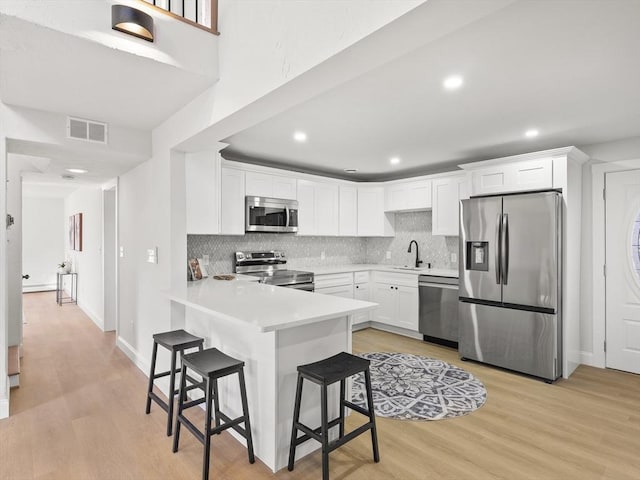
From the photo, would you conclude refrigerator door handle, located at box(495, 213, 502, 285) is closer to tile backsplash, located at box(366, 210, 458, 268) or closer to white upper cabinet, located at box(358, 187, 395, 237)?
tile backsplash, located at box(366, 210, 458, 268)

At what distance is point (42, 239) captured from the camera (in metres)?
8.75

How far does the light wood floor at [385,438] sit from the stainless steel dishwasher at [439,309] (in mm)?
781

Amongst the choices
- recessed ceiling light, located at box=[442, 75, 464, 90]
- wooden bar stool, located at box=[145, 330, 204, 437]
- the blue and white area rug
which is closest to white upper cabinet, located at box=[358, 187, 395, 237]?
the blue and white area rug

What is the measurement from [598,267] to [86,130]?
5.27 m

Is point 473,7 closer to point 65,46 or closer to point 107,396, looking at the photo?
point 65,46

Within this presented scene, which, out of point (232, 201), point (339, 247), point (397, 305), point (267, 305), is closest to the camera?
point (267, 305)

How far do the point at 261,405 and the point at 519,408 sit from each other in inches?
85.4

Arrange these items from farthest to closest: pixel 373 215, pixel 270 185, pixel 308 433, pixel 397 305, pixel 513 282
Answer: 1. pixel 373 215
2. pixel 397 305
3. pixel 270 185
4. pixel 513 282
5. pixel 308 433

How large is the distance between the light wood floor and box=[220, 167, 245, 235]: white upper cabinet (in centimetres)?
179

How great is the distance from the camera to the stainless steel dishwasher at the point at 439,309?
14.4ft

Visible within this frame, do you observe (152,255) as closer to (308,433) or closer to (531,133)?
(308,433)

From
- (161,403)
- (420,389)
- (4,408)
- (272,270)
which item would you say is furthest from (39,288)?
(420,389)

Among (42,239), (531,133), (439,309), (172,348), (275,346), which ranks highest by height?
(531,133)

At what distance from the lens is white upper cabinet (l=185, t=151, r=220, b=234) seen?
3742mm
